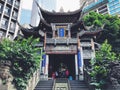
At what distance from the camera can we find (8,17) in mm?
31141

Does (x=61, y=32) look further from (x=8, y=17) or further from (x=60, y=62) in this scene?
(x=8, y=17)

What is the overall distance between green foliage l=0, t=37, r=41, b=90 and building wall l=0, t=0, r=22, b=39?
1979cm

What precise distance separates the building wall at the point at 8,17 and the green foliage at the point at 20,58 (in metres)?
19.8

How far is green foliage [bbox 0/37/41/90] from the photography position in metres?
9.81

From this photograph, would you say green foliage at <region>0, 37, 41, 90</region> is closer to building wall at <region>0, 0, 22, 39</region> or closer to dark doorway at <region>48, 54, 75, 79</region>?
dark doorway at <region>48, 54, 75, 79</region>

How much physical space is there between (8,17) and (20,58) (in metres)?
23.4

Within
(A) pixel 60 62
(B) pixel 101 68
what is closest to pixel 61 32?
(A) pixel 60 62

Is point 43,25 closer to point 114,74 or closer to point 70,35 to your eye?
point 70,35

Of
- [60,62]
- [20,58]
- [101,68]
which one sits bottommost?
[101,68]

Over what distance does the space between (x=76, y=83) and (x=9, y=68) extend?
18.1 feet

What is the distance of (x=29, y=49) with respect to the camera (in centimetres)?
1024

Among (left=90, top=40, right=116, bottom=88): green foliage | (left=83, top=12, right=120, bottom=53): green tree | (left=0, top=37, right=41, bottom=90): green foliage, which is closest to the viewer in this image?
(left=0, top=37, right=41, bottom=90): green foliage

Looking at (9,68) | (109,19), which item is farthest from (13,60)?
(109,19)

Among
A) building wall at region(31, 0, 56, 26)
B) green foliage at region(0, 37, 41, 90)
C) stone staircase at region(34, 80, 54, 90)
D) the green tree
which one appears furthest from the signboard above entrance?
building wall at region(31, 0, 56, 26)
